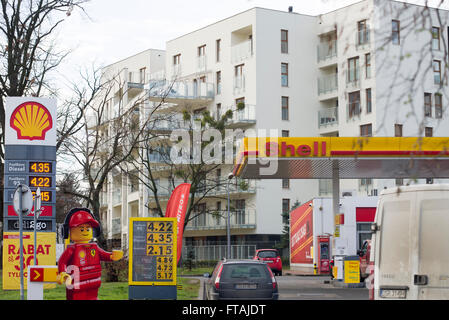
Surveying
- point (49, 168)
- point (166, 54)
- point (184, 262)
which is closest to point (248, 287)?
point (49, 168)

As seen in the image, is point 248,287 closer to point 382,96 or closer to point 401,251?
point 401,251

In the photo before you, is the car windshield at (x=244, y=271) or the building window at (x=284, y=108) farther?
the building window at (x=284, y=108)

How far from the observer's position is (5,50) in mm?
32250

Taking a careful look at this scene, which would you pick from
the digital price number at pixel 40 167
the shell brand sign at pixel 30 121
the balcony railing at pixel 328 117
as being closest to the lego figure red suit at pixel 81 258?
the digital price number at pixel 40 167

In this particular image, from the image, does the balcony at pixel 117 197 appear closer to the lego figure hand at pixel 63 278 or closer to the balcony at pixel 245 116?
the balcony at pixel 245 116

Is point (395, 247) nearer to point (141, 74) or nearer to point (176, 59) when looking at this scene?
point (176, 59)

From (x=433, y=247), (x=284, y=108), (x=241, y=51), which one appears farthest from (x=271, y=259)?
(x=433, y=247)

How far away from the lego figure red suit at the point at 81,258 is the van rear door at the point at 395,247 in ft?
17.2

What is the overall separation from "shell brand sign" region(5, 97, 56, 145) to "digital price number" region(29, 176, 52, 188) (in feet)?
3.25

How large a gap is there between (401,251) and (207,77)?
52.8 meters

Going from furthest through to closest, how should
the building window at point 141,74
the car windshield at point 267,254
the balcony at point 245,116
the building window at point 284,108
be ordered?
the building window at point 141,74, the building window at point 284,108, the balcony at point 245,116, the car windshield at point 267,254

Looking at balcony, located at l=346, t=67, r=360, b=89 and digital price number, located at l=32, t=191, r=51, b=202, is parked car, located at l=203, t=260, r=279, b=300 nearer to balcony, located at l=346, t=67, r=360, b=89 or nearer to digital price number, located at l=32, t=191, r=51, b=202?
balcony, located at l=346, t=67, r=360, b=89

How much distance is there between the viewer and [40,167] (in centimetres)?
2162

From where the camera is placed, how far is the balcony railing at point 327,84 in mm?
59750
